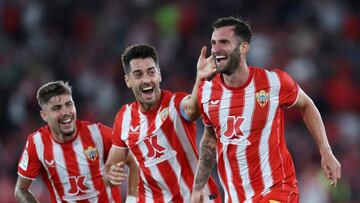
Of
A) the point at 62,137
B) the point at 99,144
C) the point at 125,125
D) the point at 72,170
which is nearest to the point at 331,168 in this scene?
the point at 125,125

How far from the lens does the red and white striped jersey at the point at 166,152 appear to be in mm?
8125

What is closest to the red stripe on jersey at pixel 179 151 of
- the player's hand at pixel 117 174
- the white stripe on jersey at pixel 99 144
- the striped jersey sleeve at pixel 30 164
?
the player's hand at pixel 117 174

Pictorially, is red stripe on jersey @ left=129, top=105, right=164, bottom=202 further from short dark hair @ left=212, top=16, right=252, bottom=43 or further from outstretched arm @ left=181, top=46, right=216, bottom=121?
short dark hair @ left=212, top=16, right=252, bottom=43

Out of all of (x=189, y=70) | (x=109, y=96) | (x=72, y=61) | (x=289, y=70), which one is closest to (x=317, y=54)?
(x=289, y=70)

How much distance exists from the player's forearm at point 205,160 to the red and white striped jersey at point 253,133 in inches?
8.0

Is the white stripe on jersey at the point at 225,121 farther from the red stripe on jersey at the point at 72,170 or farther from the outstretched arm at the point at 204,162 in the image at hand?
the red stripe on jersey at the point at 72,170

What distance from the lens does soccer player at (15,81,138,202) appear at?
8758 millimetres

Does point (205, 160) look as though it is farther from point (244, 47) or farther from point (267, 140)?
point (244, 47)

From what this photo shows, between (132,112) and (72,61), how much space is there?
326 inches

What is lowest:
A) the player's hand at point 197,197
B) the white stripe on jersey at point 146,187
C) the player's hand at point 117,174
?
the player's hand at point 197,197

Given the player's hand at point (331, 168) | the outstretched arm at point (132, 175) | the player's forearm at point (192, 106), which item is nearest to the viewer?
the player's hand at point (331, 168)

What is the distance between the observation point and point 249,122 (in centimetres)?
742

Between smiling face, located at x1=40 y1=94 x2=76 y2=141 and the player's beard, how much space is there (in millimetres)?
1835

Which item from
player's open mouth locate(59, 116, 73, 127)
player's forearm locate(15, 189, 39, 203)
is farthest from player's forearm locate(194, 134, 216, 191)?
player's forearm locate(15, 189, 39, 203)
